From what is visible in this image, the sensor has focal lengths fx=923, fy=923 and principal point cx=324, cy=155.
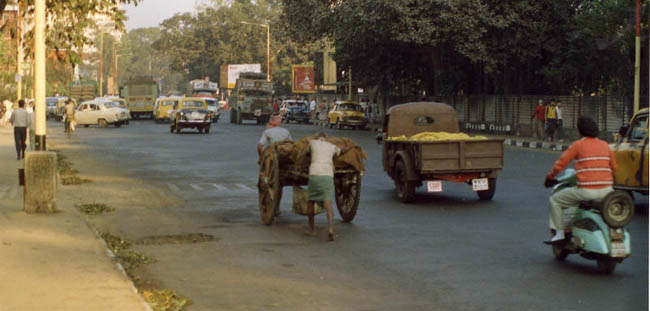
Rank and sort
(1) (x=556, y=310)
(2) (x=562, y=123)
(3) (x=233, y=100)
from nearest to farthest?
(1) (x=556, y=310)
(2) (x=562, y=123)
(3) (x=233, y=100)

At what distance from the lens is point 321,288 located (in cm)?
827

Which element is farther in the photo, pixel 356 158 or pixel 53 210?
pixel 53 210

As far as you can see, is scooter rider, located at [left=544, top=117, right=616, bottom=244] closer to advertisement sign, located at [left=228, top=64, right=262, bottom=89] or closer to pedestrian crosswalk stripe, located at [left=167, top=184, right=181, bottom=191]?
pedestrian crosswalk stripe, located at [left=167, top=184, right=181, bottom=191]

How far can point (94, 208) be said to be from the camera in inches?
569

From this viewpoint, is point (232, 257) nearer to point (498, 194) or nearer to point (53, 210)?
point (53, 210)

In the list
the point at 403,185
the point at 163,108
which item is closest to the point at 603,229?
the point at 403,185

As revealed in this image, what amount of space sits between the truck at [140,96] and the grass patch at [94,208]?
54038mm

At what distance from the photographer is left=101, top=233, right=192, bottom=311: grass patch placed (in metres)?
7.45

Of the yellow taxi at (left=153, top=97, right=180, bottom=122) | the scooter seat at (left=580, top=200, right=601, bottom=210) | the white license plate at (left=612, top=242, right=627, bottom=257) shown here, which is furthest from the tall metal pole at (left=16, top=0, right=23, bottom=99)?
the yellow taxi at (left=153, top=97, right=180, bottom=122)

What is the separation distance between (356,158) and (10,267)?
490 centimetres

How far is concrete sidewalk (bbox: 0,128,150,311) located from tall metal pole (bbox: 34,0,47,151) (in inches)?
51.5

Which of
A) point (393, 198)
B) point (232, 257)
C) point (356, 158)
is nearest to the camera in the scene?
point (232, 257)

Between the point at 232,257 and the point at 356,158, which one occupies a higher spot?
the point at 356,158

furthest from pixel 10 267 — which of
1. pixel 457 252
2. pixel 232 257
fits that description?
pixel 457 252
